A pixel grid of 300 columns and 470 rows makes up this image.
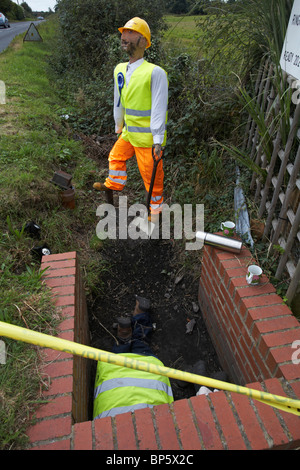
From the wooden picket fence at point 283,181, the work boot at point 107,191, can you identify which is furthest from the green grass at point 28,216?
the wooden picket fence at point 283,181

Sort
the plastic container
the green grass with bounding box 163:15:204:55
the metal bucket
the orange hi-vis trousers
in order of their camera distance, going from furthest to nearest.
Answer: the green grass with bounding box 163:15:204:55 < the plastic container < the orange hi-vis trousers < the metal bucket

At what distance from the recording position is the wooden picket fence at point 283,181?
2064 mm

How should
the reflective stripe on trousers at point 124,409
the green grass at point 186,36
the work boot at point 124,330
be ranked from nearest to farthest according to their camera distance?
the reflective stripe on trousers at point 124,409
the work boot at point 124,330
the green grass at point 186,36

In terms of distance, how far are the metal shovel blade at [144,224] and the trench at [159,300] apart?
14 cm

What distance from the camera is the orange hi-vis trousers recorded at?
3.36 metres

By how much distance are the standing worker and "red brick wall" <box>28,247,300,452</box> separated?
169 cm

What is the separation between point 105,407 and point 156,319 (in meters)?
1.13

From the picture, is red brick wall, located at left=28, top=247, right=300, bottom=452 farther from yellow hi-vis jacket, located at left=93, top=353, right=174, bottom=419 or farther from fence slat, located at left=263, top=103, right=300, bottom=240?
fence slat, located at left=263, top=103, right=300, bottom=240

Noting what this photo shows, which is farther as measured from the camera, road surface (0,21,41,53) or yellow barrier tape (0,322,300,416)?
road surface (0,21,41,53)

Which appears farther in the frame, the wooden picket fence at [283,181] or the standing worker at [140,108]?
the standing worker at [140,108]

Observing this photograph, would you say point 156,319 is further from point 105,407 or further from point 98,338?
point 105,407

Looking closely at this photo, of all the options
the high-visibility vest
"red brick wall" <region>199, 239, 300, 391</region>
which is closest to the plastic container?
the high-visibility vest

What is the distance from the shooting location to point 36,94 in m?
6.31

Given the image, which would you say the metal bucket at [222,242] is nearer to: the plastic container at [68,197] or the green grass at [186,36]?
the plastic container at [68,197]
